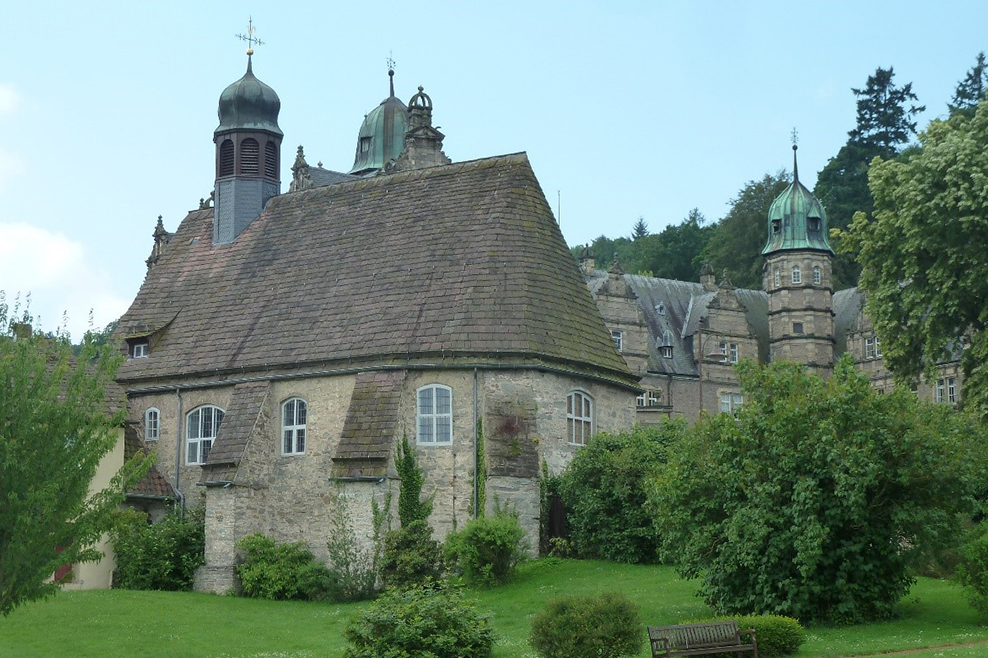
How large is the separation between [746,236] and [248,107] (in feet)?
173

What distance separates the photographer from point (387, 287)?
39.8m

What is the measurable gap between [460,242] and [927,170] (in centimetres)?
1244

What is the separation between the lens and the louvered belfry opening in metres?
47.0

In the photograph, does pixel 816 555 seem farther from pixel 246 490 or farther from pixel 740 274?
pixel 740 274

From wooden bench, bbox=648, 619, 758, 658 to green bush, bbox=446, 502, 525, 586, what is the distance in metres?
11.2

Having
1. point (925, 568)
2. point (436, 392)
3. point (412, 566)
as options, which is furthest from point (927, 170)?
point (412, 566)

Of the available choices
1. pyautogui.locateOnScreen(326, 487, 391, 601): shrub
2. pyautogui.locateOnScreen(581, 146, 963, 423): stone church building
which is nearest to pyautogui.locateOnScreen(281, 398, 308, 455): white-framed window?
pyautogui.locateOnScreen(326, 487, 391, 601): shrub

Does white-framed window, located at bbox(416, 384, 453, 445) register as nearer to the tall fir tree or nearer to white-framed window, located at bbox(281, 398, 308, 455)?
white-framed window, located at bbox(281, 398, 308, 455)

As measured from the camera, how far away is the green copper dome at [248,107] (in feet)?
154

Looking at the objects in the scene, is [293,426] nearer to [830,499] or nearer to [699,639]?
[830,499]

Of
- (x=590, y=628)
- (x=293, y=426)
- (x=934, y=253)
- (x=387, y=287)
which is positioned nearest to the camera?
(x=590, y=628)

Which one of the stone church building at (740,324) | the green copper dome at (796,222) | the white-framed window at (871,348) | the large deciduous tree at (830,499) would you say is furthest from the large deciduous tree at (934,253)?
the white-framed window at (871,348)

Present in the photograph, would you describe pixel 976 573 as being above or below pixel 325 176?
below

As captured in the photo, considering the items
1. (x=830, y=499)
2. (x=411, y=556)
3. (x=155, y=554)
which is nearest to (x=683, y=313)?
(x=155, y=554)
